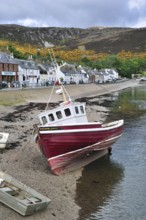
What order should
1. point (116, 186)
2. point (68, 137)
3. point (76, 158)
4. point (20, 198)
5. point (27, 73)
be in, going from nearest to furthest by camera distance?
point (20, 198) → point (116, 186) → point (68, 137) → point (76, 158) → point (27, 73)

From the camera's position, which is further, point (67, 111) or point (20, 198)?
point (67, 111)

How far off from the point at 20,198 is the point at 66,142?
295 inches

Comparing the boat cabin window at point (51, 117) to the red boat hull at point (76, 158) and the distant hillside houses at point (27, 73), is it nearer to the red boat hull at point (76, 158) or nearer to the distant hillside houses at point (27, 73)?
the red boat hull at point (76, 158)

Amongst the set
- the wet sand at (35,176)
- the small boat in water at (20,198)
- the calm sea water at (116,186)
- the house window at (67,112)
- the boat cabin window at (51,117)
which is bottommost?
the calm sea water at (116,186)

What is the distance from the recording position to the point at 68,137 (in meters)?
23.5

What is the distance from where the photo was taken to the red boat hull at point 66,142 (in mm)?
23109

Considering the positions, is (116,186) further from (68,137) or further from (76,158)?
(68,137)

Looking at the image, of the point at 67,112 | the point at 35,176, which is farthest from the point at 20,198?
the point at 67,112

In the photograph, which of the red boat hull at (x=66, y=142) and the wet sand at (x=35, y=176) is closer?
the wet sand at (x=35, y=176)

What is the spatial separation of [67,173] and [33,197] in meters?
7.10

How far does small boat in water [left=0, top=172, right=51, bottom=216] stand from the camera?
15781mm

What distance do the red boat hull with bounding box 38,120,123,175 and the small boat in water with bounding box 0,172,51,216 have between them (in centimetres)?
564

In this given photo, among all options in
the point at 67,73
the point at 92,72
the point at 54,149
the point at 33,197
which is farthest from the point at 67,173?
the point at 92,72

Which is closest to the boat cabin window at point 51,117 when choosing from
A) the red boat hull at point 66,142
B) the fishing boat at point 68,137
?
the fishing boat at point 68,137
